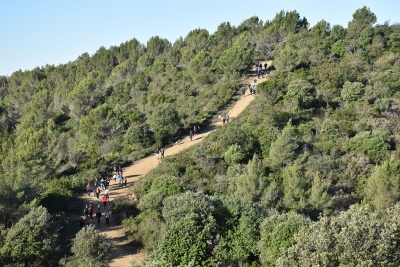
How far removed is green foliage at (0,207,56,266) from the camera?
655 inches

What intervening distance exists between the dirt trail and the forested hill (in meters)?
0.80

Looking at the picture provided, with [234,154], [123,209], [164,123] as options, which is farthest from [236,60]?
[123,209]

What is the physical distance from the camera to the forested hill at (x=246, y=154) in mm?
15566

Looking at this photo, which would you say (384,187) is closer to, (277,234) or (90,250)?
(277,234)

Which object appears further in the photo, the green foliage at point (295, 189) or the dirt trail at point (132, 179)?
the green foliage at point (295, 189)

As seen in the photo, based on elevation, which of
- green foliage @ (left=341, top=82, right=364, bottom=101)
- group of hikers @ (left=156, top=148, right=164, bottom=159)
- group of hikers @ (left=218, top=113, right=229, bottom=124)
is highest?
green foliage @ (left=341, top=82, right=364, bottom=101)

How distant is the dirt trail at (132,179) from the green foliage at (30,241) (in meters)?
2.78

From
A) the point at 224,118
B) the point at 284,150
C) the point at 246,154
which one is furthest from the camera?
the point at 224,118

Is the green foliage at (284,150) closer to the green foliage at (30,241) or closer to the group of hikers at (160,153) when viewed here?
the group of hikers at (160,153)

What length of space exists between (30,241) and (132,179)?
470 inches

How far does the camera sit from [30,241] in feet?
55.4

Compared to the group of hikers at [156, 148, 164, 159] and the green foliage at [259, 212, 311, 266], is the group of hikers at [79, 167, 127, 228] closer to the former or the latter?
the group of hikers at [156, 148, 164, 159]

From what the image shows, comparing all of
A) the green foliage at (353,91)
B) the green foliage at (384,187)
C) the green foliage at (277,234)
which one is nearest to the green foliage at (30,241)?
the green foliage at (277,234)

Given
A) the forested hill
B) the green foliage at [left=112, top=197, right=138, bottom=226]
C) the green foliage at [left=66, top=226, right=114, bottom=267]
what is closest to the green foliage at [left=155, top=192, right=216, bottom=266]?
the forested hill
